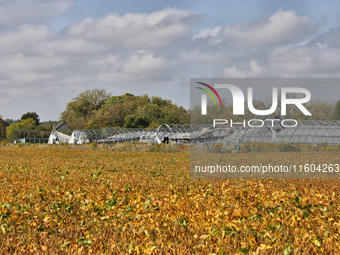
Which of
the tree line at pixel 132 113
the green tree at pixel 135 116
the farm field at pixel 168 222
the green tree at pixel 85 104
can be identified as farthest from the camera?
the green tree at pixel 85 104

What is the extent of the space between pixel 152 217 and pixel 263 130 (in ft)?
66.2

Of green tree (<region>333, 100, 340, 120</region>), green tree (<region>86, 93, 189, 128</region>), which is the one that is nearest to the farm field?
green tree (<region>333, 100, 340, 120</region>)

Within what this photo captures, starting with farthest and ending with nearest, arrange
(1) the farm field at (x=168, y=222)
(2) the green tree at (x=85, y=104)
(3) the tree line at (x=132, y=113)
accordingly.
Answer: (2) the green tree at (x=85, y=104) → (3) the tree line at (x=132, y=113) → (1) the farm field at (x=168, y=222)

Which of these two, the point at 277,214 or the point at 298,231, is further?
the point at 277,214

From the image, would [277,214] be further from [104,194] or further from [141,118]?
[141,118]

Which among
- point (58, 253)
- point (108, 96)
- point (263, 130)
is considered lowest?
point (58, 253)

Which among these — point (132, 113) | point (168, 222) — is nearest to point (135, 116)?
point (132, 113)

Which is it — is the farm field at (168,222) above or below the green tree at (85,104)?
below

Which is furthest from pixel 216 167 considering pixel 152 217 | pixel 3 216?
pixel 3 216

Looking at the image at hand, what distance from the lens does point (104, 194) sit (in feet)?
21.4

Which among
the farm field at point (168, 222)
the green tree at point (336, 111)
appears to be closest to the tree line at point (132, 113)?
the green tree at point (336, 111)

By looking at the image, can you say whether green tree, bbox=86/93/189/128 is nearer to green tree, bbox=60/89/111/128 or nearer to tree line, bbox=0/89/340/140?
tree line, bbox=0/89/340/140

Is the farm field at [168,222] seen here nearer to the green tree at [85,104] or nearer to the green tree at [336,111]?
the green tree at [336,111]

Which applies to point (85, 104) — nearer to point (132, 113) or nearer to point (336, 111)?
point (132, 113)
